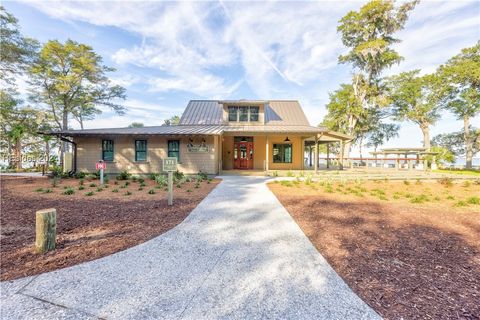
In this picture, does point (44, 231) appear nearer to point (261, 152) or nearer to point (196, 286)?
point (196, 286)

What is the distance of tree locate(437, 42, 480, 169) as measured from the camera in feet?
62.6

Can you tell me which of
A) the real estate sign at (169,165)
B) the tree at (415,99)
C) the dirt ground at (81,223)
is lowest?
the dirt ground at (81,223)

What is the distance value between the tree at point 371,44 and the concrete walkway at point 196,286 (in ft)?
72.8

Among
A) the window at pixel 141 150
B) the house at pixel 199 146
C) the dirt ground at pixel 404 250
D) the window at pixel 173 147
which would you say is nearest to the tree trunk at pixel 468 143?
the house at pixel 199 146

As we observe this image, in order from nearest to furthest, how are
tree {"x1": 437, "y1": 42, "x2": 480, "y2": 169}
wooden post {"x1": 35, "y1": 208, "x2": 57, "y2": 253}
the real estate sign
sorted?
wooden post {"x1": 35, "y1": 208, "x2": 57, "y2": 253} → the real estate sign → tree {"x1": 437, "y1": 42, "x2": 480, "y2": 169}

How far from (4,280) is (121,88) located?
84.7 ft

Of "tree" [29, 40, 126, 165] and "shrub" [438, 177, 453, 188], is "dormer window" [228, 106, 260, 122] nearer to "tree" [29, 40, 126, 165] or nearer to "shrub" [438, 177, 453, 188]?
"shrub" [438, 177, 453, 188]

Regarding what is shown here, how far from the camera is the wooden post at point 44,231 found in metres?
3.01

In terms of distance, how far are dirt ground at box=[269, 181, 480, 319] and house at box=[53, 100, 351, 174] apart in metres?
7.48

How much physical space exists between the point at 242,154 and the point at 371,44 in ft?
56.1

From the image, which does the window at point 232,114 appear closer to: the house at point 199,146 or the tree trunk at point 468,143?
the house at point 199,146

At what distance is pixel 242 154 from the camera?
15719 millimetres

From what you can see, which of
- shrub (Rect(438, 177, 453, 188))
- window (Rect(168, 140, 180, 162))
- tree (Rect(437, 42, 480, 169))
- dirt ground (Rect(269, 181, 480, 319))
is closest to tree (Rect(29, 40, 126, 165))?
window (Rect(168, 140, 180, 162))

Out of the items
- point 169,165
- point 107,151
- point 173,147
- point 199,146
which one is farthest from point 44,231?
point 107,151
